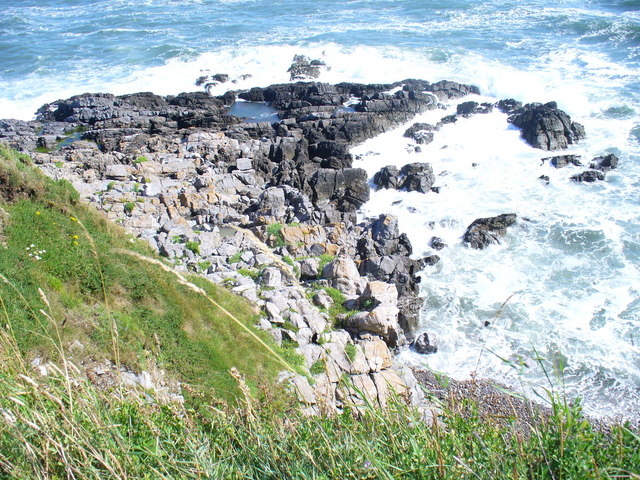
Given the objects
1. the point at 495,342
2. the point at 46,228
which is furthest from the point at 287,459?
the point at 495,342

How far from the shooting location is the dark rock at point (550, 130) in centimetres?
2712

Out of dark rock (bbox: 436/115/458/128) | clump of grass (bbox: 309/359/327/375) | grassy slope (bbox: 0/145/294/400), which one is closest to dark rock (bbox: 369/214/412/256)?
clump of grass (bbox: 309/359/327/375)

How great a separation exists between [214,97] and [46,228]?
27.1m

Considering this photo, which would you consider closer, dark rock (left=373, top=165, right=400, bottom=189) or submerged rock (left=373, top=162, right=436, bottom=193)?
submerged rock (left=373, top=162, right=436, bottom=193)

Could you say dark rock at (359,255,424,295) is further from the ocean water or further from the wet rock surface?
the ocean water

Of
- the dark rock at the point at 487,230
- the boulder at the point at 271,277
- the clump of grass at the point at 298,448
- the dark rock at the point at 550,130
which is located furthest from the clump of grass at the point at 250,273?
the dark rock at the point at 550,130

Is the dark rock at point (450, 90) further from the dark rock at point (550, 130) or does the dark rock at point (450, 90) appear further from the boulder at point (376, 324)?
the boulder at point (376, 324)

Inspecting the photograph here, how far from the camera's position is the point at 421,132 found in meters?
29.0

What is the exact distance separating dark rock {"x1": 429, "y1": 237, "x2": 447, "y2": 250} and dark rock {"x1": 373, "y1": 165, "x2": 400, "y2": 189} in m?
4.57

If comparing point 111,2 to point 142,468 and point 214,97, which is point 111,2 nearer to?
point 214,97

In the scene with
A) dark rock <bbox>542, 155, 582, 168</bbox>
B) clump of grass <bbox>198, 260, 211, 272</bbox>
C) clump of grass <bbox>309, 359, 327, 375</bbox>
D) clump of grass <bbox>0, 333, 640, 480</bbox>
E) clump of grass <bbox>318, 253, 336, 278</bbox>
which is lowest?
dark rock <bbox>542, 155, 582, 168</bbox>

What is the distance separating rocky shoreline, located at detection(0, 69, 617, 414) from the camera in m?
13.6

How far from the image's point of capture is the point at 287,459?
3.17m

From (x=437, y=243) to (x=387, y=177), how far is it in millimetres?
5373
